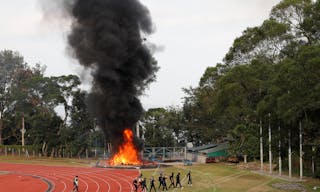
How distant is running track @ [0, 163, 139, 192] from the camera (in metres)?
32.9

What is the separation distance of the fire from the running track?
7164mm

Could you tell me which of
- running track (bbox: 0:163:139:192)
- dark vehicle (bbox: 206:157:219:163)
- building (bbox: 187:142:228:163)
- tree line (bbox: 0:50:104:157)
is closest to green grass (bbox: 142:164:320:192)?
running track (bbox: 0:163:139:192)

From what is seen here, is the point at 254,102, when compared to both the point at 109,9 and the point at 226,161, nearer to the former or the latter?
the point at 226,161

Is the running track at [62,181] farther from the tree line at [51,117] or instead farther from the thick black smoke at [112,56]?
the tree line at [51,117]

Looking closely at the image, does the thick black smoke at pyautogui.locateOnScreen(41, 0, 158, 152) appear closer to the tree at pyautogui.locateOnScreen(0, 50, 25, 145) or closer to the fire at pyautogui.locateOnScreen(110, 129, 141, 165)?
the fire at pyautogui.locateOnScreen(110, 129, 141, 165)

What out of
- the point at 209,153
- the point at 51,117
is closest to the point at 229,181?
the point at 209,153

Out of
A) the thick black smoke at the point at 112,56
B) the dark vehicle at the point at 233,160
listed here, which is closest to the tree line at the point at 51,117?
the thick black smoke at the point at 112,56

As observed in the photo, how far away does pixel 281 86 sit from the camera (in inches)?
1108

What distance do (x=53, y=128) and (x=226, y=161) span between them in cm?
3619

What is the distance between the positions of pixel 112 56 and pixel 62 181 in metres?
22.2

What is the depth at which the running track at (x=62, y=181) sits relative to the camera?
32894mm

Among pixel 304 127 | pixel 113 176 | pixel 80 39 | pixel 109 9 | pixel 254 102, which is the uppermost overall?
pixel 109 9

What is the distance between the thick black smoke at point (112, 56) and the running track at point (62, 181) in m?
10.9

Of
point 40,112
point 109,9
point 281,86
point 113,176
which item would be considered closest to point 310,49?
point 281,86
